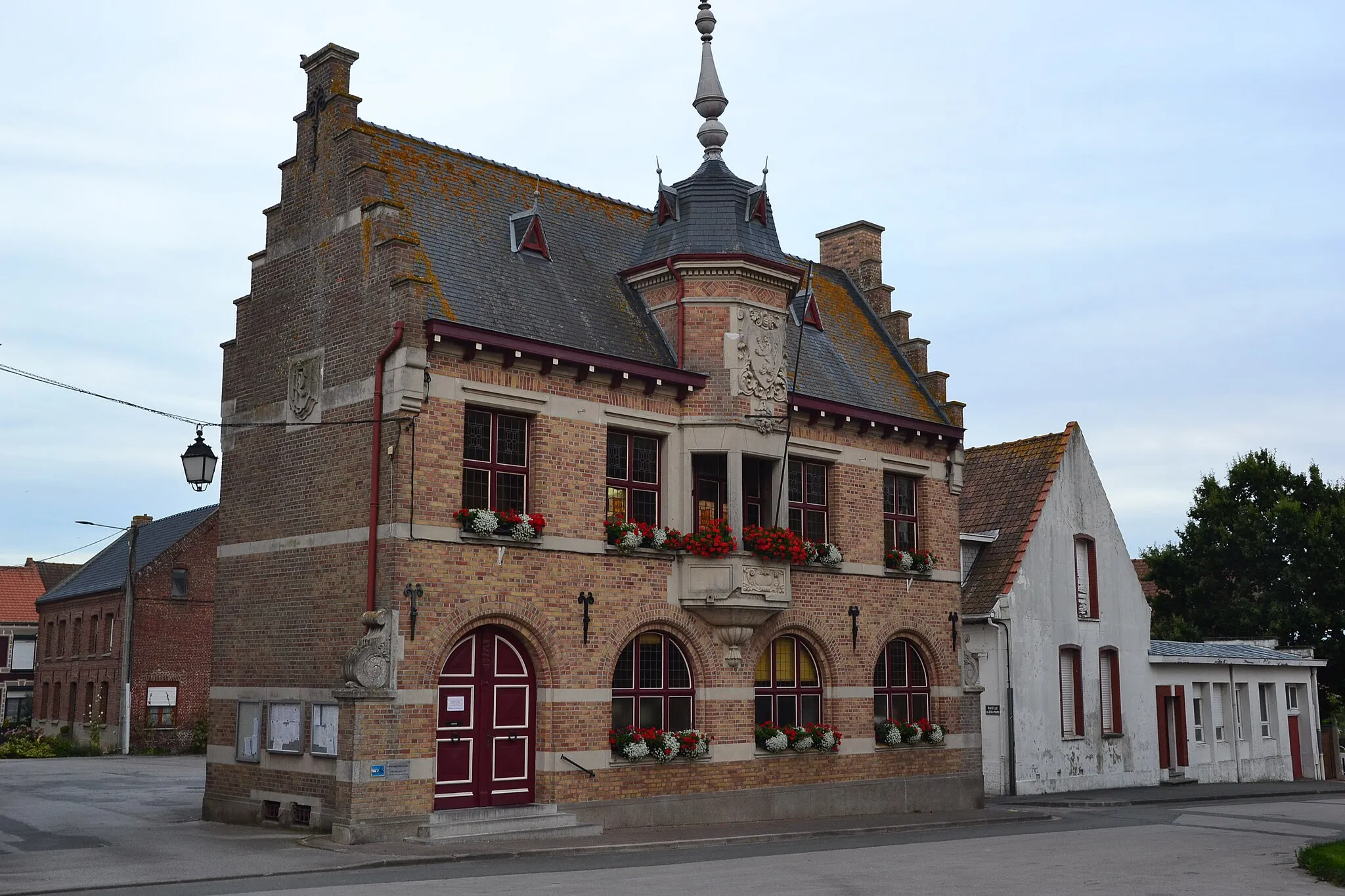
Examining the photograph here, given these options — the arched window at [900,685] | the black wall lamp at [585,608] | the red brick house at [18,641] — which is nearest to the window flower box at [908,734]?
the arched window at [900,685]

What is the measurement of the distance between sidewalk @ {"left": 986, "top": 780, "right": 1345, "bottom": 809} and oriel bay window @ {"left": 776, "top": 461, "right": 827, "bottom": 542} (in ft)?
24.2

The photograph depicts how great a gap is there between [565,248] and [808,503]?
6645 millimetres

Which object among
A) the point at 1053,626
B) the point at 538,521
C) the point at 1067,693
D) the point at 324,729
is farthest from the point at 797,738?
the point at 1067,693

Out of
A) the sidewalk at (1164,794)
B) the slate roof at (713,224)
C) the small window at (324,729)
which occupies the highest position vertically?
the slate roof at (713,224)

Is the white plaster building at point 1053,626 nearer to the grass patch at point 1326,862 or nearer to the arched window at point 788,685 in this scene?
the arched window at point 788,685

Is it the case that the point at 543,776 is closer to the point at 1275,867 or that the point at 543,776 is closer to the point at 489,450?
the point at 489,450

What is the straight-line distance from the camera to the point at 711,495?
22.8m

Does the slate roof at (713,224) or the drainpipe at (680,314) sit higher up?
the slate roof at (713,224)

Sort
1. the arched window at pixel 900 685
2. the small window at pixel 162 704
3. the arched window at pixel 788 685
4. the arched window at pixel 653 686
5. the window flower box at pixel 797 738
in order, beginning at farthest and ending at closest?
1. the small window at pixel 162 704
2. the arched window at pixel 900 685
3. the arched window at pixel 788 685
4. the window flower box at pixel 797 738
5. the arched window at pixel 653 686

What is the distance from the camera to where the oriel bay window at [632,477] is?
21453mm

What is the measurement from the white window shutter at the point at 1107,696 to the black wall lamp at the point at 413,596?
20470 millimetres

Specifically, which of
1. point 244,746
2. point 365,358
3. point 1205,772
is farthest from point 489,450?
point 1205,772

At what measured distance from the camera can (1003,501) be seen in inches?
1267

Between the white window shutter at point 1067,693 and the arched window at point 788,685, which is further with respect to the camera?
the white window shutter at point 1067,693
